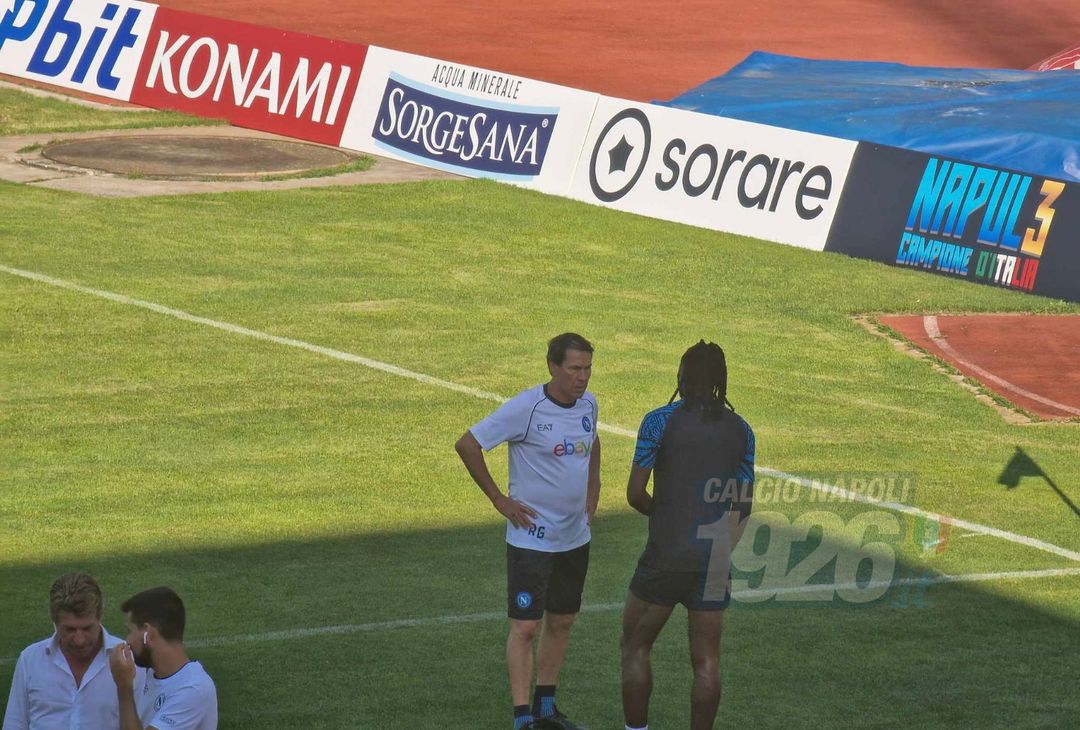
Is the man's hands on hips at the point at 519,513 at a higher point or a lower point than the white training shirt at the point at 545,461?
lower

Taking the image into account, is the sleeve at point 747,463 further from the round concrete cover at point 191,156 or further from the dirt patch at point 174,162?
the round concrete cover at point 191,156

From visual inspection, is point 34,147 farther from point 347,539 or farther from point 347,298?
point 347,539

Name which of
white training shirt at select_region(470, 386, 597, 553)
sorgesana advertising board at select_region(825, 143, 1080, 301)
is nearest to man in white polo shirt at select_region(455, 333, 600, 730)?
white training shirt at select_region(470, 386, 597, 553)

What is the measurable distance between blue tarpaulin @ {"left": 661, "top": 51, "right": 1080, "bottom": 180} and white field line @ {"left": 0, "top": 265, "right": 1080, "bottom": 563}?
32.8 ft

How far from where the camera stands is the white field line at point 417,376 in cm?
1314

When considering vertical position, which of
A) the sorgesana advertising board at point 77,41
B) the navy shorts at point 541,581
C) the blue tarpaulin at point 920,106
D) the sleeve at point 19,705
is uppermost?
the blue tarpaulin at point 920,106

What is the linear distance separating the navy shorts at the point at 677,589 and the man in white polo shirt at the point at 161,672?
2470 mm

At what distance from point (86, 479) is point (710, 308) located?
8.89 m

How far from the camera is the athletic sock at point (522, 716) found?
8984mm

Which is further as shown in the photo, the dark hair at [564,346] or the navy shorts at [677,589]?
the dark hair at [564,346]

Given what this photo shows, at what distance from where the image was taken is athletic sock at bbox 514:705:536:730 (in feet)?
29.5
